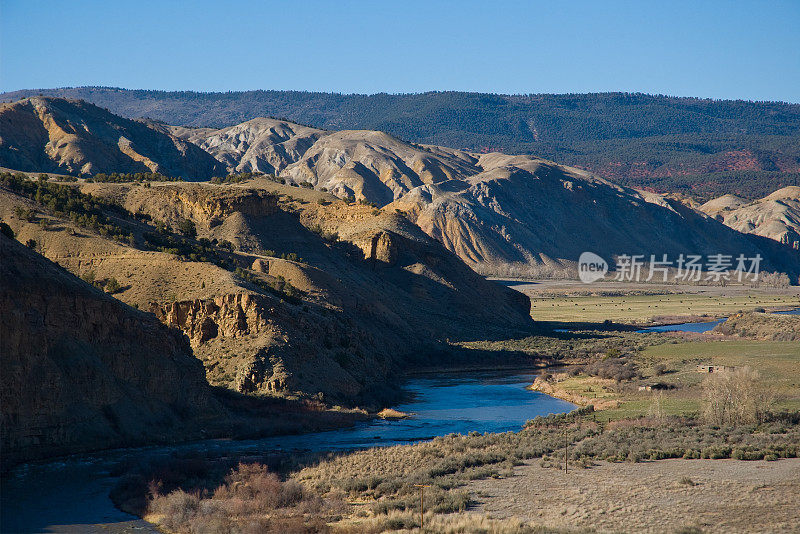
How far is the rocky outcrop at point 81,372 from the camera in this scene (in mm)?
37469

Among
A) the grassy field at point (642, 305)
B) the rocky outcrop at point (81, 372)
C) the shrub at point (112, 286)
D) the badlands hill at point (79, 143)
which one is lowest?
the grassy field at point (642, 305)

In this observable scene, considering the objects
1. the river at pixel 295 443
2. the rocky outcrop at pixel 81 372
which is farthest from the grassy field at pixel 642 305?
the rocky outcrop at pixel 81 372

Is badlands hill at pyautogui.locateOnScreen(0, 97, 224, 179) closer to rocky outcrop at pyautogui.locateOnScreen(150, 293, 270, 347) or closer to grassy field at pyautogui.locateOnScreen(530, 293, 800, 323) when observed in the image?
grassy field at pyautogui.locateOnScreen(530, 293, 800, 323)

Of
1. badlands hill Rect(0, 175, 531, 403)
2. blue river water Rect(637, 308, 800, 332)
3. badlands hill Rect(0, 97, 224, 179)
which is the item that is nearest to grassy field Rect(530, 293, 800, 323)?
blue river water Rect(637, 308, 800, 332)

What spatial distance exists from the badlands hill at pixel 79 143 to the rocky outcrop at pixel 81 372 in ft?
245

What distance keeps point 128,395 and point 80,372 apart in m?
3.15

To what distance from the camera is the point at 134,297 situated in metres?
54.6

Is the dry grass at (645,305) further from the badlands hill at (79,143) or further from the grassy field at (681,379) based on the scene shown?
the badlands hill at (79,143)

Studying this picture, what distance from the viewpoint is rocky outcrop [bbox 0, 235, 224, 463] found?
37.5 m

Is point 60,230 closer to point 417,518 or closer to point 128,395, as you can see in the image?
point 128,395

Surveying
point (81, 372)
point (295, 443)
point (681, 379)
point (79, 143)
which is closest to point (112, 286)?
point (81, 372)

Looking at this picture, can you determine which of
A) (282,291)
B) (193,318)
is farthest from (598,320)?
(193,318)

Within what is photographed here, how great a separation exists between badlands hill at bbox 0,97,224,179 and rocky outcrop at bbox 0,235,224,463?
245 ft

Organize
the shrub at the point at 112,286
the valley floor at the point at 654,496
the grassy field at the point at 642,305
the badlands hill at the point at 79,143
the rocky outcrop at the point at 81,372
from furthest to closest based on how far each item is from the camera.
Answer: the grassy field at the point at 642,305
the badlands hill at the point at 79,143
the shrub at the point at 112,286
the rocky outcrop at the point at 81,372
the valley floor at the point at 654,496
